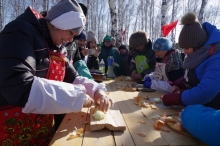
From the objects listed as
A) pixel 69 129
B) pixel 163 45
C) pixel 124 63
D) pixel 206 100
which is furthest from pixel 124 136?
pixel 124 63

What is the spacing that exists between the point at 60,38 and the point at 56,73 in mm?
266

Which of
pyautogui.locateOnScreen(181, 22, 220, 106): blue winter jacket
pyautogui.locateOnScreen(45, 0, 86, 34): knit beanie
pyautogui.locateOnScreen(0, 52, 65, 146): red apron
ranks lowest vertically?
pyautogui.locateOnScreen(0, 52, 65, 146): red apron

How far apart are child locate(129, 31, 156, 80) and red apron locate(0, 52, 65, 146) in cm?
220

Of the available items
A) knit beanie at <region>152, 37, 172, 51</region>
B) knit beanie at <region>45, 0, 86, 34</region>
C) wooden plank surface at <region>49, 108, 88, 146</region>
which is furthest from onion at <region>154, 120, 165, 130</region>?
knit beanie at <region>152, 37, 172, 51</region>

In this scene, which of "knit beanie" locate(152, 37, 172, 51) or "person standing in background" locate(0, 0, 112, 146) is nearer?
"person standing in background" locate(0, 0, 112, 146)

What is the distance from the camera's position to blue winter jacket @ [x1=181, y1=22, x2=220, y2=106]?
56.1 inches

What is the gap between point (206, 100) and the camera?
4.94ft

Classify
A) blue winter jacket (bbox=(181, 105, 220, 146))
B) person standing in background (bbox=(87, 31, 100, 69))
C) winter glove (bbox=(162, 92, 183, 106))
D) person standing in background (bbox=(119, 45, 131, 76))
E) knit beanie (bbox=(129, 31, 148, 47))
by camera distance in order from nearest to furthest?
blue winter jacket (bbox=(181, 105, 220, 146)), winter glove (bbox=(162, 92, 183, 106)), knit beanie (bbox=(129, 31, 148, 47)), person standing in background (bbox=(87, 31, 100, 69)), person standing in background (bbox=(119, 45, 131, 76))

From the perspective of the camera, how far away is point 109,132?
Result: 115 cm

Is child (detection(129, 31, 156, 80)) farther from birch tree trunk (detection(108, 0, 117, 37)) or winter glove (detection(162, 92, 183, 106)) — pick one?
birch tree trunk (detection(108, 0, 117, 37))

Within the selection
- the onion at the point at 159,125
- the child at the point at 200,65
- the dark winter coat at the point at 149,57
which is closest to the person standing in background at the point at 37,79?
the onion at the point at 159,125

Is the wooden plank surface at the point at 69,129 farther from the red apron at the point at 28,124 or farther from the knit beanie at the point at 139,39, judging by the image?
the knit beanie at the point at 139,39

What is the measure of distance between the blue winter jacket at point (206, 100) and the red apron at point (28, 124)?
941 millimetres

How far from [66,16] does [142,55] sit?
2513mm
